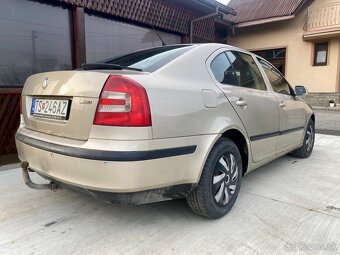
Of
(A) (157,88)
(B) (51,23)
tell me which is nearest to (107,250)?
(A) (157,88)

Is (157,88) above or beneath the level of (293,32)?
beneath

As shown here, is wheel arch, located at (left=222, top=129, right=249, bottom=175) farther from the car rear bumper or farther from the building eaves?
the building eaves

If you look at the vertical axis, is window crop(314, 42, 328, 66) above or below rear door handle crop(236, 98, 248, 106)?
above

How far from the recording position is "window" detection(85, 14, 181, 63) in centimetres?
559

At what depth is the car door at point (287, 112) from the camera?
3.45 metres

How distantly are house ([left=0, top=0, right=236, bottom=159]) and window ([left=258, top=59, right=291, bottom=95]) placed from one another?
3.29m

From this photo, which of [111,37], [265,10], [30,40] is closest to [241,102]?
[30,40]

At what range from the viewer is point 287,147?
370 cm

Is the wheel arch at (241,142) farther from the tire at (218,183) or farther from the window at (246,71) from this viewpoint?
the window at (246,71)

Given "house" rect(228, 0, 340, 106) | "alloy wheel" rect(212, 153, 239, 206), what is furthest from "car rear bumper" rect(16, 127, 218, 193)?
"house" rect(228, 0, 340, 106)

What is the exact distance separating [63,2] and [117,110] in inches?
152

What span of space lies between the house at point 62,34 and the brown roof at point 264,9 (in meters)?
7.35

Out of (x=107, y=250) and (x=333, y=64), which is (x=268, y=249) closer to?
(x=107, y=250)

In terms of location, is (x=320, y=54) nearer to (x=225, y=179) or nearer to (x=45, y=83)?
(x=225, y=179)
